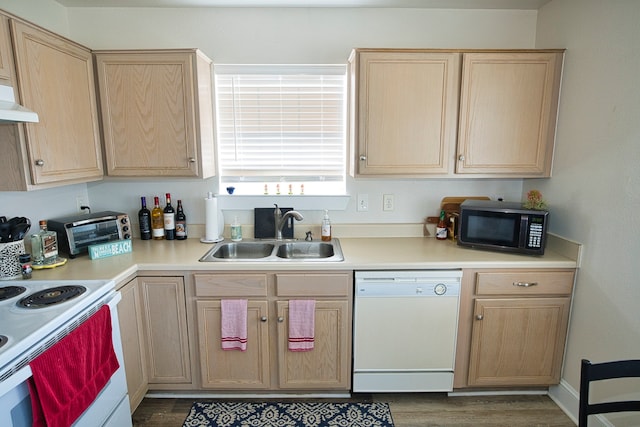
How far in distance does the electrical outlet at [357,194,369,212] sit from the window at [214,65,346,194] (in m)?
0.16

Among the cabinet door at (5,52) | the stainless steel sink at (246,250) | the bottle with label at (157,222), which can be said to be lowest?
the stainless steel sink at (246,250)

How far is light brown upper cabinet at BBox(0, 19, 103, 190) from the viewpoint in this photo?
1654 millimetres

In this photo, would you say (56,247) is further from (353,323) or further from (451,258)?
(451,258)

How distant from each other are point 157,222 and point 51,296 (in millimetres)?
992

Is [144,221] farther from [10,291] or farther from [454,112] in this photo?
[454,112]

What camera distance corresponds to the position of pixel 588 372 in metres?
1.14

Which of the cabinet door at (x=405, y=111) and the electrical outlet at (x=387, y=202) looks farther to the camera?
the electrical outlet at (x=387, y=202)

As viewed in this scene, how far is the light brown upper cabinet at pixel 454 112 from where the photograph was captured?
209 centimetres

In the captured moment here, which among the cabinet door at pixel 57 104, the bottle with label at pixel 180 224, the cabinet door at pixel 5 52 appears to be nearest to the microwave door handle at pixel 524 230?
the bottle with label at pixel 180 224

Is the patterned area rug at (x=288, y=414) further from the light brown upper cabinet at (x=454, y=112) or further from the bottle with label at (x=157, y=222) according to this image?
the light brown upper cabinet at (x=454, y=112)

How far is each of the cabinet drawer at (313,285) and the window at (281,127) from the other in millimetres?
786

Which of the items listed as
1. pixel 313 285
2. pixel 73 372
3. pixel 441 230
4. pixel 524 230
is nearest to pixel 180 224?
pixel 313 285

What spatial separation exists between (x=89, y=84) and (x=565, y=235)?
2.99 m

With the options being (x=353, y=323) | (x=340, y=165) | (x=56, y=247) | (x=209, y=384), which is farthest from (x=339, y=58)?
(x=209, y=384)
